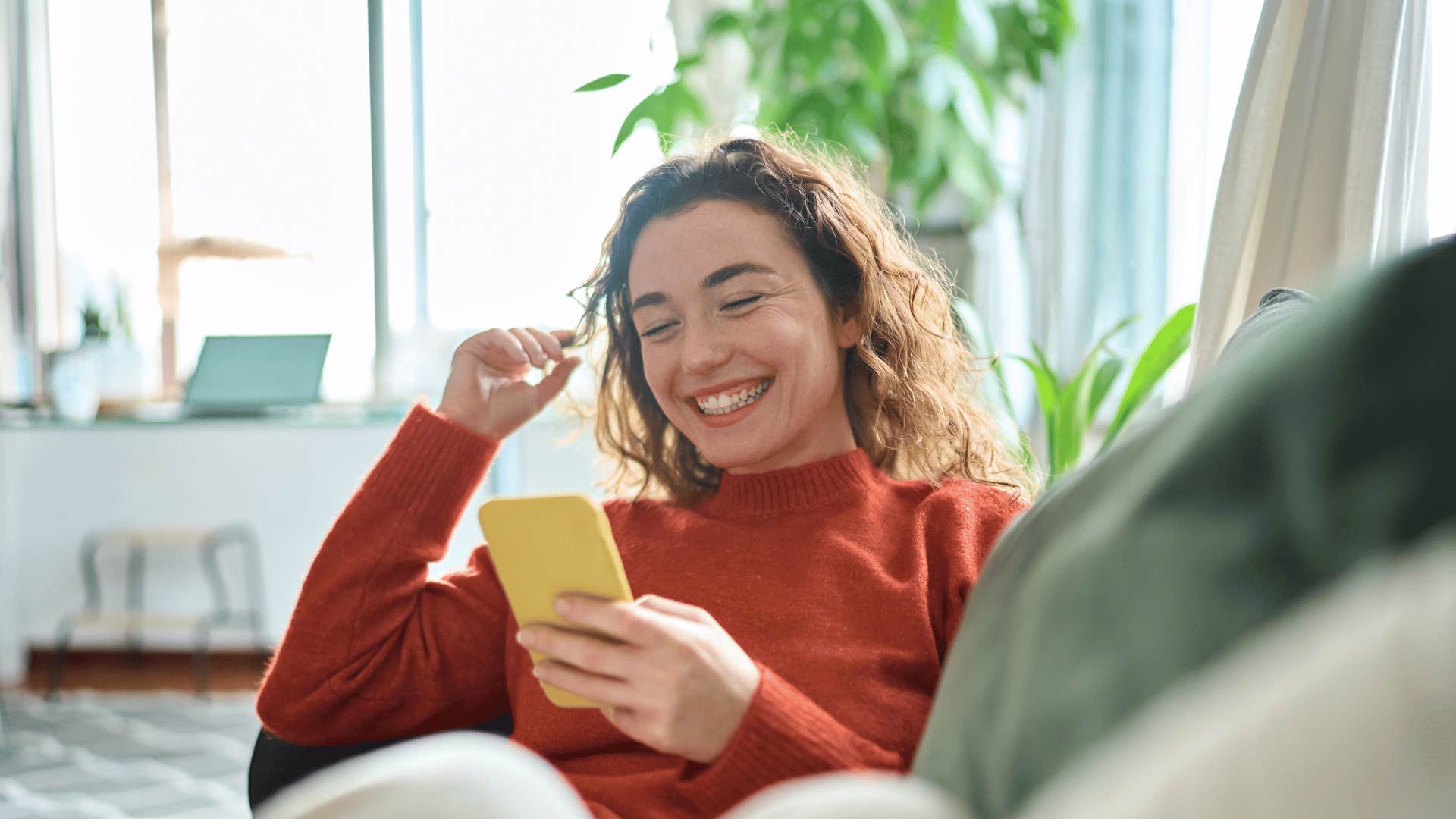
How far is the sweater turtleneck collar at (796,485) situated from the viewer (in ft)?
3.96

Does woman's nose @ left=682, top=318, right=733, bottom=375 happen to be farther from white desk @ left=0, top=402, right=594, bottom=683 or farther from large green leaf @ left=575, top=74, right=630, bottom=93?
white desk @ left=0, top=402, right=594, bottom=683

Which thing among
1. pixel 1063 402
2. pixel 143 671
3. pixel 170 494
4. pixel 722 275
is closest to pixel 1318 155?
pixel 722 275

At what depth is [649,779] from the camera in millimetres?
994

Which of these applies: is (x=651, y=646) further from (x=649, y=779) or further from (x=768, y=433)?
(x=768, y=433)

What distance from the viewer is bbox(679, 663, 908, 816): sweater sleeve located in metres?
0.83

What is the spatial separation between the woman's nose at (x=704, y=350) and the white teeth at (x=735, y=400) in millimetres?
45

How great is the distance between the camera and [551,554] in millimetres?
858

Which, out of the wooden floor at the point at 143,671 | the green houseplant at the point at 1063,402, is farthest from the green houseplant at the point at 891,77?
the wooden floor at the point at 143,671

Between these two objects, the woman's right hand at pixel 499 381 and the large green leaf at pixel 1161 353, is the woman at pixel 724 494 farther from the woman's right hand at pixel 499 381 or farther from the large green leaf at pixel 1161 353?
the large green leaf at pixel 1161 353

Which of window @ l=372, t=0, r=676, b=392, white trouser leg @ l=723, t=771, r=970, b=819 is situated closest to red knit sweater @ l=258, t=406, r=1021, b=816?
white trouser leg @ l=723, t=771, r=970, b=819

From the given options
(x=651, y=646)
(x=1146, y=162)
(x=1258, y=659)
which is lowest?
(x=651, y=646)

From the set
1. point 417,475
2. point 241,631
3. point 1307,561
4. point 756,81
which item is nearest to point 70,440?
point 241,631

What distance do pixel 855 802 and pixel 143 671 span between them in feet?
13.6

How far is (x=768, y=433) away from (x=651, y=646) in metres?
0.40
